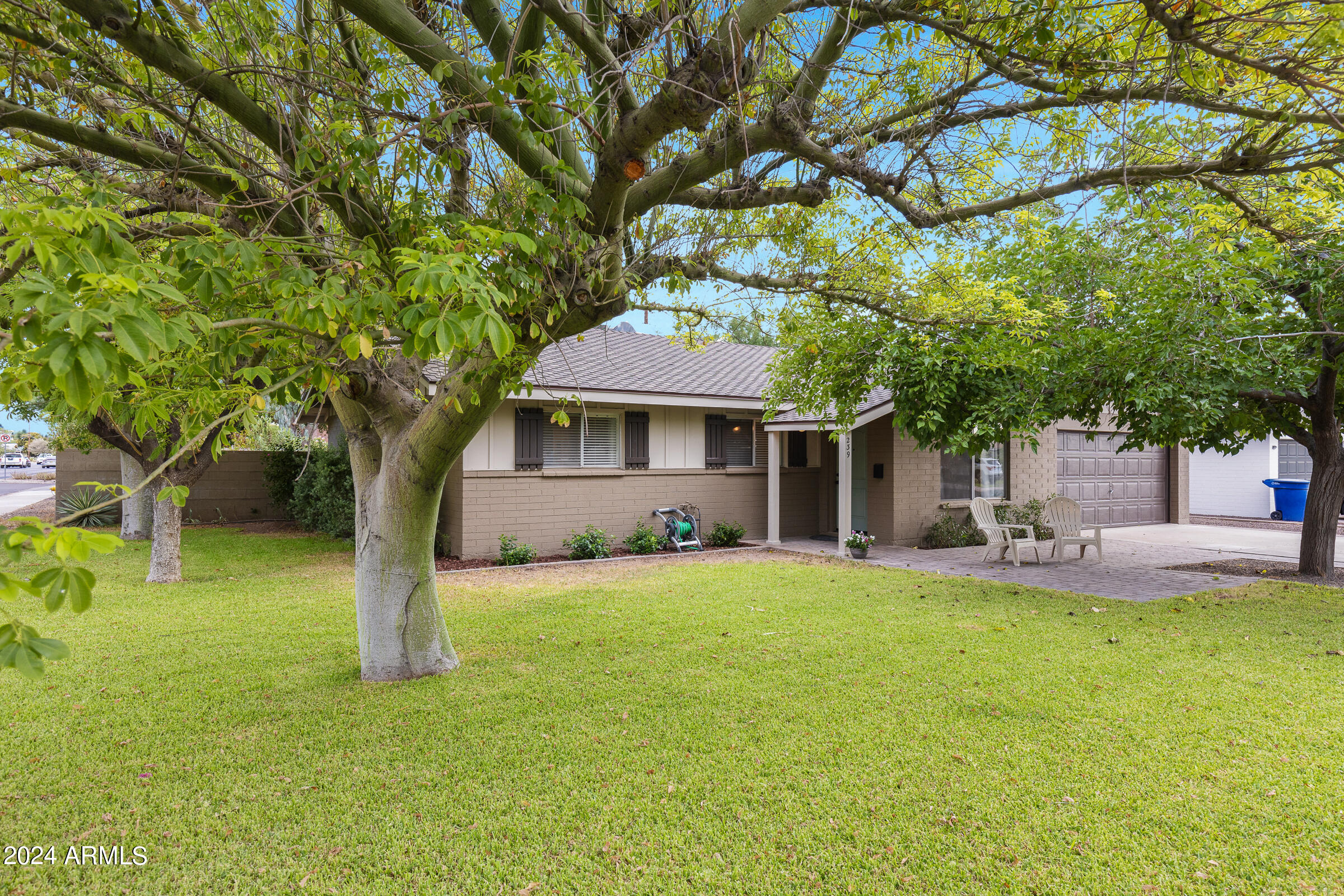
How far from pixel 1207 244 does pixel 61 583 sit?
9651 mm

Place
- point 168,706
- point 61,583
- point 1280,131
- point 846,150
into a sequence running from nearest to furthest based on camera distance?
1. point 61,583
2. point 1280,131
3. point 846,150
4. point 168,706

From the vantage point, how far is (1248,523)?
61.7ft

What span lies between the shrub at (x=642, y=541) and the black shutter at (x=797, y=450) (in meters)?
3.91

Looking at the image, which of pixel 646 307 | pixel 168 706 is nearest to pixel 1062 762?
pixel 646 307

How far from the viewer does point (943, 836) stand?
3199 mm

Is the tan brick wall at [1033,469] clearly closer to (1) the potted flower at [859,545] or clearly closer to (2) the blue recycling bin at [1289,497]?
(1) the potted flower at [859,545]

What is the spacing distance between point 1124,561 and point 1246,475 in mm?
12562

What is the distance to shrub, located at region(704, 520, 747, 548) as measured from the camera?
44.4 ft

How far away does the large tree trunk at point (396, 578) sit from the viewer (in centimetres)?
537

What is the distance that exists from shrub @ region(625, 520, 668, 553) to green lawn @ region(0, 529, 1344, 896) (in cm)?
511

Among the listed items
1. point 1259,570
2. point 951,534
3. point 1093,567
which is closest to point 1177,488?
point 1259,570

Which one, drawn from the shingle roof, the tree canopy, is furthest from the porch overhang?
the tree canopy

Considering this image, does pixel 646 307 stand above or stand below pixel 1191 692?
above

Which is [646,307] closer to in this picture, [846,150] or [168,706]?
[846,150]
